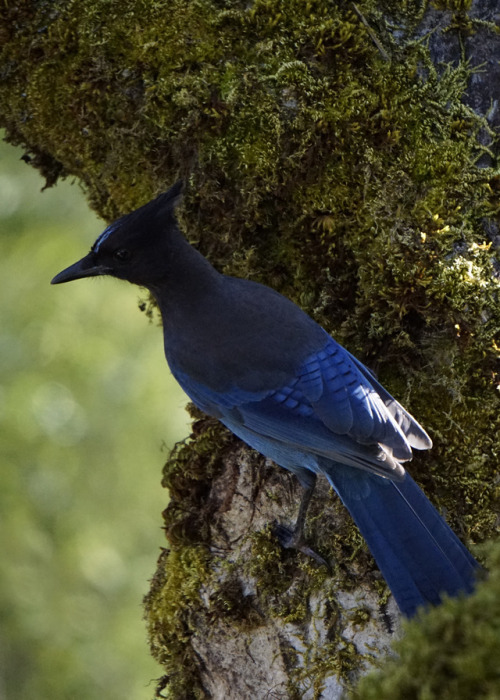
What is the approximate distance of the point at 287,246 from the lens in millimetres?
2980

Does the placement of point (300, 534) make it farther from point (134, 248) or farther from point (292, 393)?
point (134, 248)

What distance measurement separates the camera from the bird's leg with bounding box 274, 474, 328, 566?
2.50m

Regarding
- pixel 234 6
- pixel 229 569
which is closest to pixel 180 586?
pixel 229 569

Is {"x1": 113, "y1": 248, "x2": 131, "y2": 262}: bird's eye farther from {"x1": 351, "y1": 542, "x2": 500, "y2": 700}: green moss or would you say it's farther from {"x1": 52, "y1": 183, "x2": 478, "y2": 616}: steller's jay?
{"x1": 351, "y1": 542, "x2": 500, "y2": 700}: green moss

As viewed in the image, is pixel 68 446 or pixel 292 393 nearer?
pixel 292 393

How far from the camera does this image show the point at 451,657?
1.29m

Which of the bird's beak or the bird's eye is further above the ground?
the bird's beak

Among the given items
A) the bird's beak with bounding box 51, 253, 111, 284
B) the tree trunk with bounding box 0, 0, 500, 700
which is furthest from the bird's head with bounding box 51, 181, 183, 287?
the tree trunk with bounding box 0, 0, 500, 700

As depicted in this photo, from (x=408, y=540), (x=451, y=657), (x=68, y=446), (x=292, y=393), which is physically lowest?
(x=451, y=657)

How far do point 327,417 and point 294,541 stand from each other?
0.44 meters

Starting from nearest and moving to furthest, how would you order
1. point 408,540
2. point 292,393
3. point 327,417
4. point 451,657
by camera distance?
point 451,657 → point 408,540 → point 327,417 → point 292,393

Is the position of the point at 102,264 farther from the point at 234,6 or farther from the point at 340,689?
the point at 340,689

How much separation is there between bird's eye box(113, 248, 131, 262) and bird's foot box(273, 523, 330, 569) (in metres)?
1.17

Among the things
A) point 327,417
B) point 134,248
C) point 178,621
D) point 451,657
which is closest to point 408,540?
point 327,417
